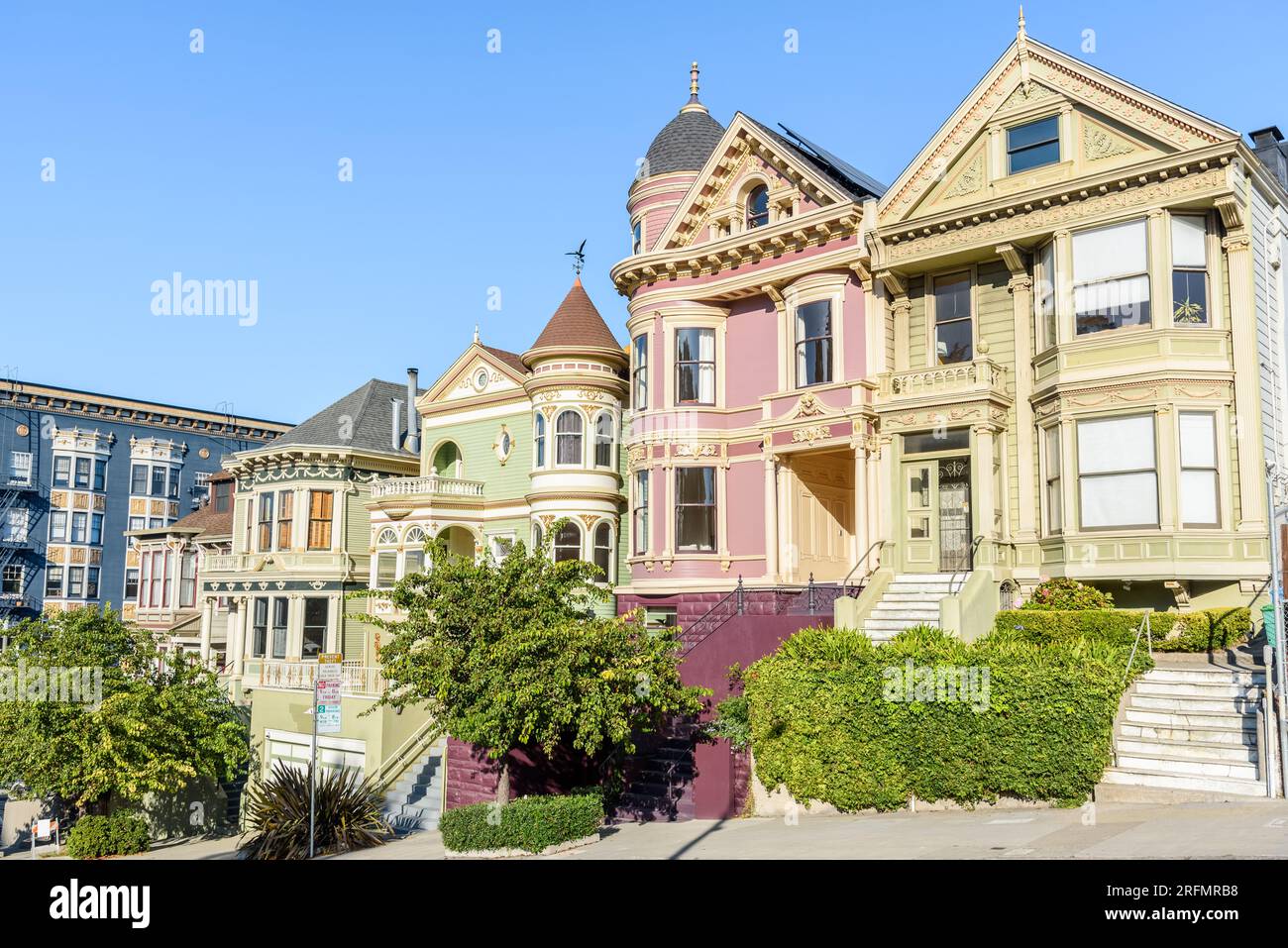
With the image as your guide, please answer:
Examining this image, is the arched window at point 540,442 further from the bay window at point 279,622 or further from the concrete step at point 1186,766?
the concrete step at point 1186,766

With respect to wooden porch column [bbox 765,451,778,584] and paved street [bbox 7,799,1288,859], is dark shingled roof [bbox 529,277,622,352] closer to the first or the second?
wooden porch column [bbox 765,451,778,584]

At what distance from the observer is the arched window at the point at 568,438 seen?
32.9 metres

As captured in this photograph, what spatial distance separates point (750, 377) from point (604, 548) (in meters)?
7.88

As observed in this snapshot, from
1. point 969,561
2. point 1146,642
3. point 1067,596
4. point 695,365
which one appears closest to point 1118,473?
point 1067,596

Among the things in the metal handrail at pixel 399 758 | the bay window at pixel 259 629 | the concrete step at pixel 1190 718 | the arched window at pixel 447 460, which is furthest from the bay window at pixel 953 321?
the bay window at pixel 259 629

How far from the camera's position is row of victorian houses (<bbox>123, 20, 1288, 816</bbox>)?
67.5ft

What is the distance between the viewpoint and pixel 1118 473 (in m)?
21.1

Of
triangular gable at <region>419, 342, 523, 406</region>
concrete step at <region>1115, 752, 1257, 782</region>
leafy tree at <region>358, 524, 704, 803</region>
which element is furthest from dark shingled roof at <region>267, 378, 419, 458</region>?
concrete step at <region>1115, 752, 1257, 782</region>
